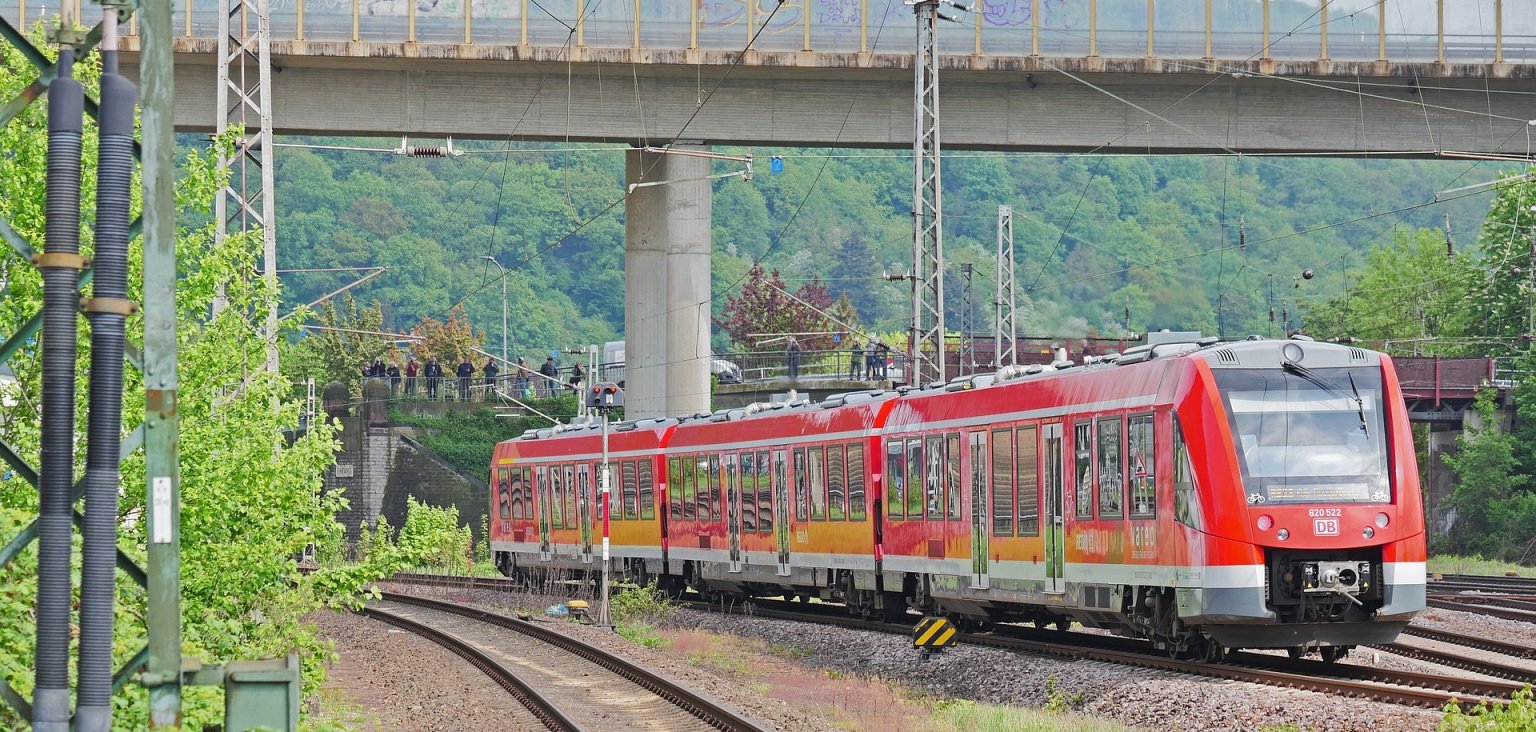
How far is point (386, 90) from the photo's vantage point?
35812 millimetres

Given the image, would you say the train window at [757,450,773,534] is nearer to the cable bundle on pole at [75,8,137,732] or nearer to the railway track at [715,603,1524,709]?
the railway track at [715,603,1524,709]

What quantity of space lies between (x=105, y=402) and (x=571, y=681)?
45.7 ft

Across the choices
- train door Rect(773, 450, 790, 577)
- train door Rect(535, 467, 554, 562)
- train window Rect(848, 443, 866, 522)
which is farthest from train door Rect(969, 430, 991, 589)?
train door Rect(535, 467, 554, 562)

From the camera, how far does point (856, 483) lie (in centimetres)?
2567

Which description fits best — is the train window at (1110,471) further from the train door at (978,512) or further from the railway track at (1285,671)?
the train door at (978,512)

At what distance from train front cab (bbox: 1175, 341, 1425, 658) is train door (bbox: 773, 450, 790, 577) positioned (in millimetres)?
11750

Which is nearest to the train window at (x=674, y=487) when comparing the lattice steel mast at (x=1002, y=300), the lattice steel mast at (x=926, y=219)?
the lattice steel mast at (x=926, y=219)

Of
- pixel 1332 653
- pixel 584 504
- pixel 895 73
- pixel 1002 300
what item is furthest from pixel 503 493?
pixel 1332 653

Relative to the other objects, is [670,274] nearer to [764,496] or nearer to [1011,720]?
[764,496]

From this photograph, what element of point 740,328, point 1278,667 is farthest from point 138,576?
point 740,328

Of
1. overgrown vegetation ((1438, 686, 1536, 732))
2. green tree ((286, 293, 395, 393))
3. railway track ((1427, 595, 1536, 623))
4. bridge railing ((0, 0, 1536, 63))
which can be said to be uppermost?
bridge railing ((0, 0, 1536, 63))

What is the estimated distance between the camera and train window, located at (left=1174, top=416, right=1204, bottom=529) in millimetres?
16531

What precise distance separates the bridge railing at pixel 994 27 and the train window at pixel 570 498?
798cm

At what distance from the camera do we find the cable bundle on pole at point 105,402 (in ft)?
24.5
